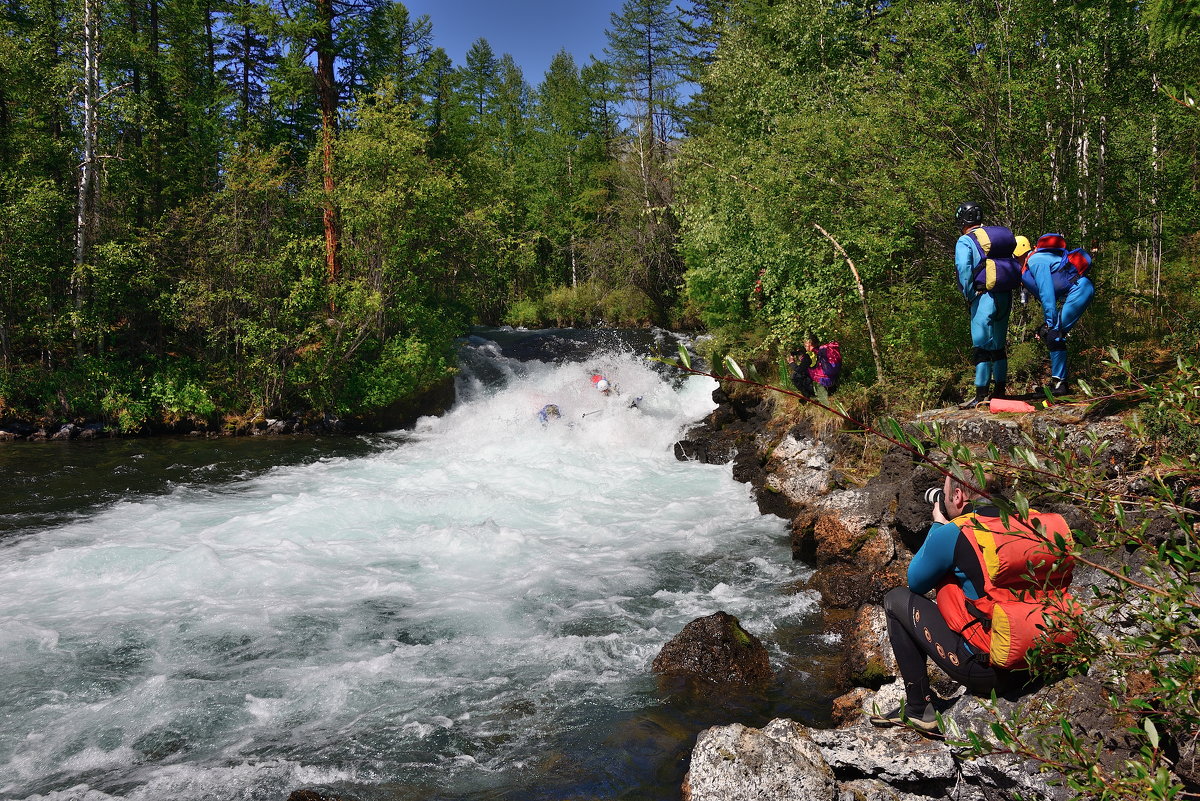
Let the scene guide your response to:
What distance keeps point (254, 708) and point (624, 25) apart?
A: 41139mm

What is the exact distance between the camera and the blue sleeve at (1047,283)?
678 cm

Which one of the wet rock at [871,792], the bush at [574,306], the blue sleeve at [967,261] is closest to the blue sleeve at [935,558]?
the wet rock at [871,792]

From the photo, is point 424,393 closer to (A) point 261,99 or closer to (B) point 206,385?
(B) point 206,385

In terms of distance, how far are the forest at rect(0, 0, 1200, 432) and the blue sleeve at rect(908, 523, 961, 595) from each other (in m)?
2.34

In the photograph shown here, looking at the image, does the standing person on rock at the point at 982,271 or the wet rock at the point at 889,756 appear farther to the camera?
the standing person on rock at the point at 982,271

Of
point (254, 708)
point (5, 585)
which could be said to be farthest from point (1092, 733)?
point (5, 585)

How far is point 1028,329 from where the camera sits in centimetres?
880

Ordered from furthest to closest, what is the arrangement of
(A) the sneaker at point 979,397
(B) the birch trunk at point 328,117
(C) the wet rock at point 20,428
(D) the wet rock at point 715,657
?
(B) the birch trunk at point 328,117 → (C) the wet rock at point 20,428 → (A) the sneaker at point 979,397 → (D) the wet rock at point 715,657

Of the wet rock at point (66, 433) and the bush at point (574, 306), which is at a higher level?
the bush at point (574, 306)

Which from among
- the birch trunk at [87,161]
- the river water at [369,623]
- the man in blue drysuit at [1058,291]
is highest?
the birch trunk at [87,161]

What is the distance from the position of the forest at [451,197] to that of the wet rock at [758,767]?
3663 mm

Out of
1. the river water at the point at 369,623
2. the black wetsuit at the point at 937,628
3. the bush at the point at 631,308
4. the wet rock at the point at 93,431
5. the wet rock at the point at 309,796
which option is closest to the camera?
the black wetsuit at the point at 937,628

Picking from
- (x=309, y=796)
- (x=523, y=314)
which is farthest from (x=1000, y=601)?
(x=523, y=314)

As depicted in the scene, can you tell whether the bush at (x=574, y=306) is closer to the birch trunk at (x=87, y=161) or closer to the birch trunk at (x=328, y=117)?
the birch trunk at (x=328, y=117)
